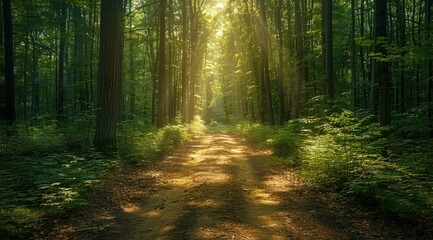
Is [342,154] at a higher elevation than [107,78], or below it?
below

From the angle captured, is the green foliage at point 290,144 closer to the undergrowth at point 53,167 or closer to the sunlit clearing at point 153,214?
the undergrowth at point 53,167

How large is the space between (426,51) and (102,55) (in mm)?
10069

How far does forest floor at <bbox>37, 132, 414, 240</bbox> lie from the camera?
5.07 metres

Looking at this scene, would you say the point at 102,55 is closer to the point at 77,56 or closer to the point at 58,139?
the point at 58,139

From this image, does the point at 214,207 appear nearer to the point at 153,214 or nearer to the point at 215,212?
the point at 215,212

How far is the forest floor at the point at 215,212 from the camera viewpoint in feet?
16.6

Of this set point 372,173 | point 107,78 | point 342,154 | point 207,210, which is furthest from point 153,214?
point 107,78

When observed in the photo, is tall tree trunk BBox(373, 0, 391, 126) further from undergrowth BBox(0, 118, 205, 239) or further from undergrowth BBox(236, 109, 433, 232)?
undergrowth BBox(0, 118, 205, 239)

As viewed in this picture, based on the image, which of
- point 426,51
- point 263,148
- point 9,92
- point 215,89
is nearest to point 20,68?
Answer: point 9,92

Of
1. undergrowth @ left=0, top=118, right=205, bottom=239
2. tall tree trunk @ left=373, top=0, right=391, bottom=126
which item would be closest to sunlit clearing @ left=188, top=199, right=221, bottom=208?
undergrowth @ left=0, top=118, right=205, bottom=239

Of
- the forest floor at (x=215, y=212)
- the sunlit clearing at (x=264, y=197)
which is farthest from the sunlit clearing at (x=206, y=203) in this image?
the sunlit clearing at (x=264, y=197)

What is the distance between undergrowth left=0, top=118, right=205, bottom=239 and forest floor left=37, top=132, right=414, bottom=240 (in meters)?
0.35

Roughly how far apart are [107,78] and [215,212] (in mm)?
6455

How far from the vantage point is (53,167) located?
25.2ft
